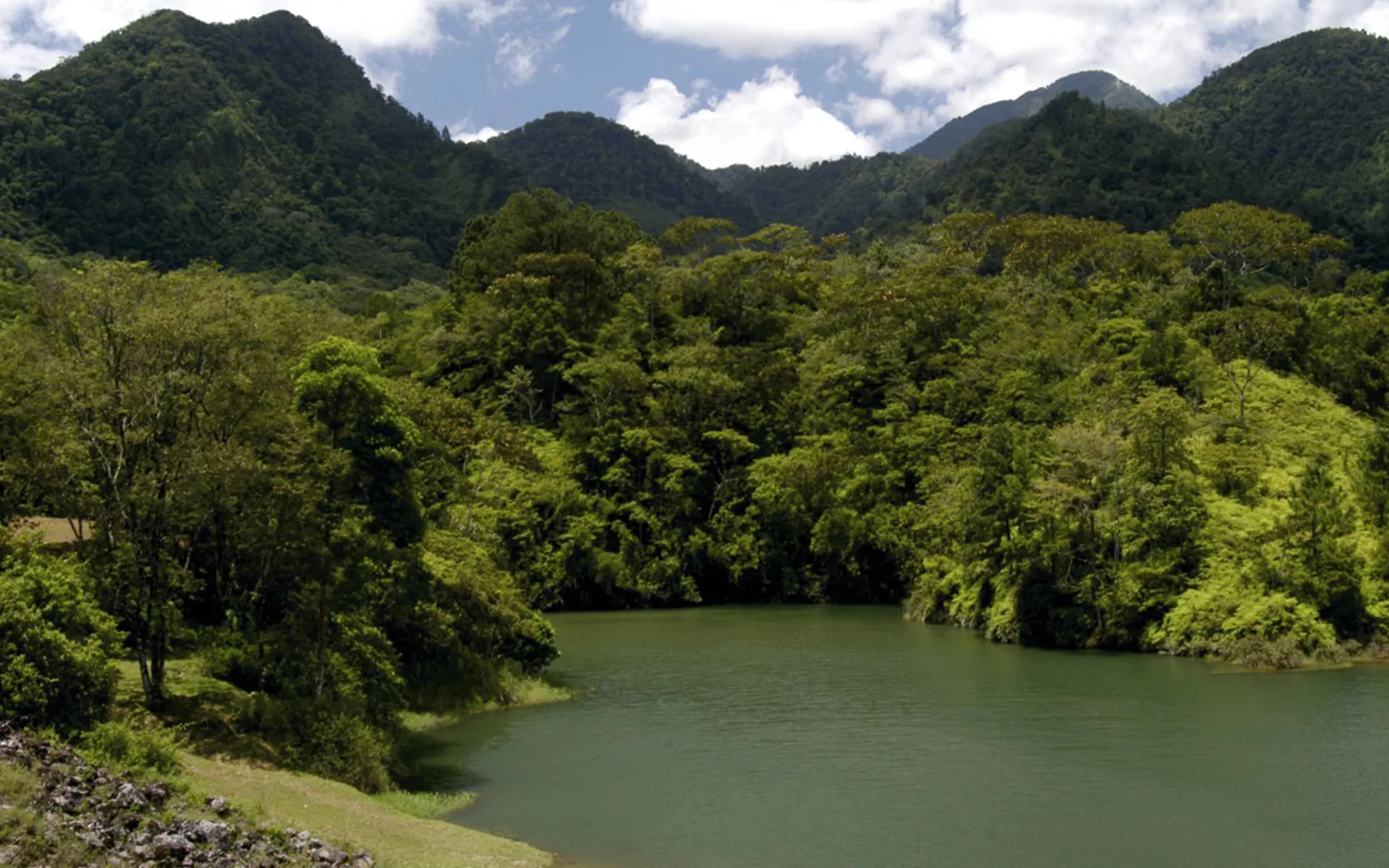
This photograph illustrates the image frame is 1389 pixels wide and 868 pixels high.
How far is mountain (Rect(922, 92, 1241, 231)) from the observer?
107125mm

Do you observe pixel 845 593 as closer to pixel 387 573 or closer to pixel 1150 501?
pixel 1150 501

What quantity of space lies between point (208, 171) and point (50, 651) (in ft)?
481

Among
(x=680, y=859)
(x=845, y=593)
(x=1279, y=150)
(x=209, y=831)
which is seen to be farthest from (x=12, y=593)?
(x=1279, y=150)

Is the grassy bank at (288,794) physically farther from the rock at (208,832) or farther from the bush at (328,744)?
the rock at (208,832)

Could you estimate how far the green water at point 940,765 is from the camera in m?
19.2

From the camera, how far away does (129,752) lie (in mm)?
17125

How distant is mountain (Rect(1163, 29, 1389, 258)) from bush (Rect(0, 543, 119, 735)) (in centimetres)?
10877

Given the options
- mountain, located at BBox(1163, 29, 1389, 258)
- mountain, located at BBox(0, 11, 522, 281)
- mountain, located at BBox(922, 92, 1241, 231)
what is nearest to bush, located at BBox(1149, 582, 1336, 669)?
mountain, located at BBox(922, 92, 1241, 231)

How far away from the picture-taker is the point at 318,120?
7421 inches


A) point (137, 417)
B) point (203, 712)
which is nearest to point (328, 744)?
point (203, 712)

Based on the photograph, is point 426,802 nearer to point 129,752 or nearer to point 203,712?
point 203,712

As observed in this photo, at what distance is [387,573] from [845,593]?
140ft

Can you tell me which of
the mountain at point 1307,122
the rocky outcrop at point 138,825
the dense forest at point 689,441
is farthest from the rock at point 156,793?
the mountain at point 1307,122

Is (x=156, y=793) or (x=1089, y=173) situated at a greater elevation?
(x=1089, y=173)
